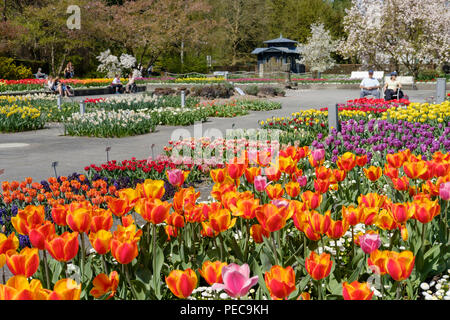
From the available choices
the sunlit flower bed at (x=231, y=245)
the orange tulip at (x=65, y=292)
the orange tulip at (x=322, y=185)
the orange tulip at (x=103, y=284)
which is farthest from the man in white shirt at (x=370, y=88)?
the orange tulip at (x=65, y=292)

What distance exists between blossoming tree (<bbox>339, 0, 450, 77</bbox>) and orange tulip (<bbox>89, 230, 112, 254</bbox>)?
113 ft

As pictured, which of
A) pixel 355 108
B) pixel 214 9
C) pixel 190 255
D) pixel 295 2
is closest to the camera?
pixel 190 255

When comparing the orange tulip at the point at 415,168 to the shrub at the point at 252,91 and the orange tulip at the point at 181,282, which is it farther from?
the shrub at the point at 252,91

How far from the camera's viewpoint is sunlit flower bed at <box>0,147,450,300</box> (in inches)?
64.2

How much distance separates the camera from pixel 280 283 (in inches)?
59.5

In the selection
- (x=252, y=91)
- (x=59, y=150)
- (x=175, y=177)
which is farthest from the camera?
(x=252, y=91)

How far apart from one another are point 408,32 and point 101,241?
36.9 metres

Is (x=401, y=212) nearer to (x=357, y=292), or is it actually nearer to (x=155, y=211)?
(x=357, y=292)

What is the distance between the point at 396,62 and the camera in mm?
35469

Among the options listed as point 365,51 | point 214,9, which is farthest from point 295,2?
point 365,51

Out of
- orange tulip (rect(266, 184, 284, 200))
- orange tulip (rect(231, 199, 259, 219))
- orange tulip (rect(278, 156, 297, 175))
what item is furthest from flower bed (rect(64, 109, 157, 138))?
A: orange tulip (rect(231, 199, 259, 219))

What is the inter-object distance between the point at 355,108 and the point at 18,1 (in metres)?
34.8

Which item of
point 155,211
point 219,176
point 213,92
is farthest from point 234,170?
point 213,92

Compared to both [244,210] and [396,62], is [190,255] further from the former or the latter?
[396,62]
